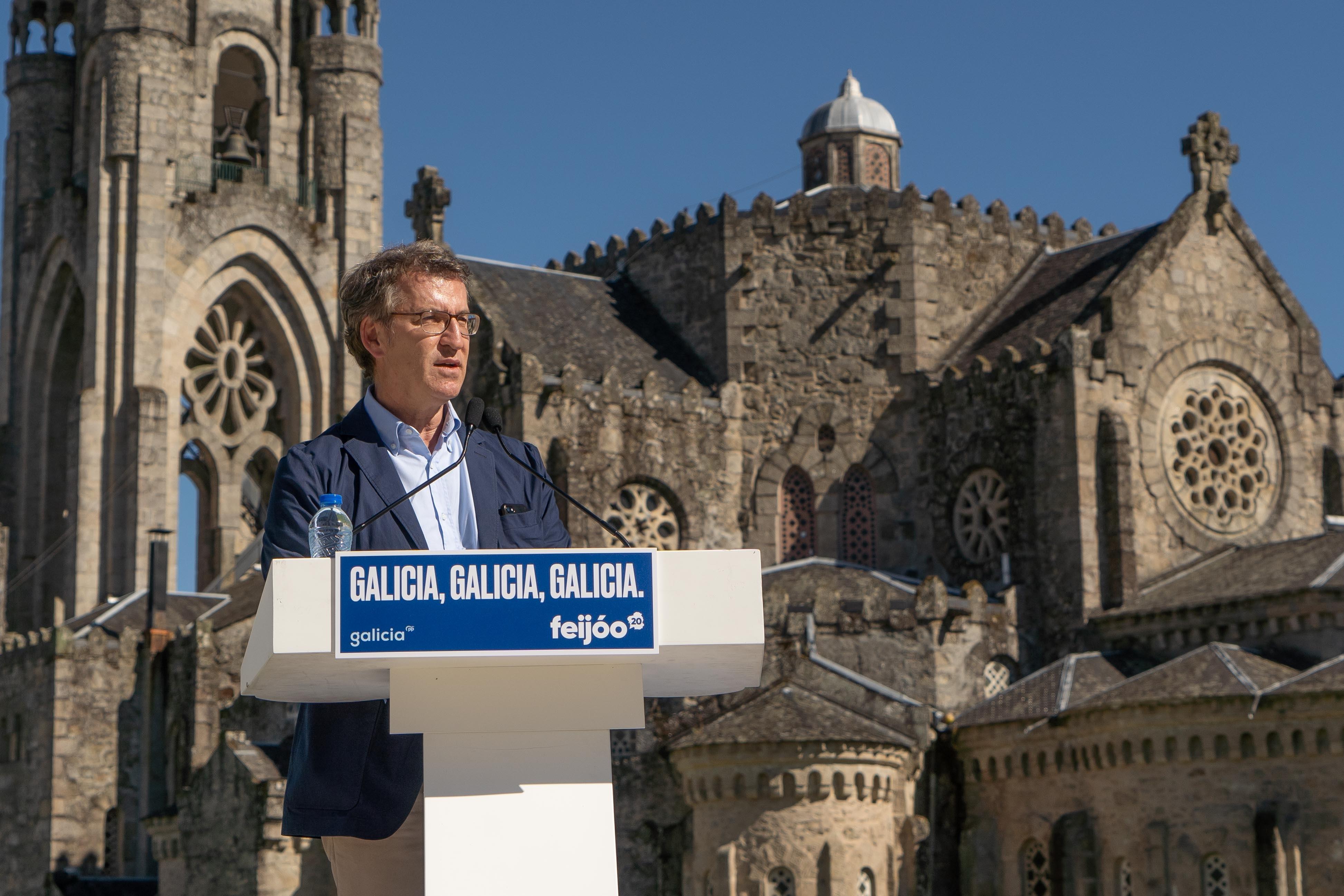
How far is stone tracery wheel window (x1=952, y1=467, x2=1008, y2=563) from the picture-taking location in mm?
41281

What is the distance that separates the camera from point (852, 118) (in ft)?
163

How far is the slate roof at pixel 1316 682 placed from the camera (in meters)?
32.4

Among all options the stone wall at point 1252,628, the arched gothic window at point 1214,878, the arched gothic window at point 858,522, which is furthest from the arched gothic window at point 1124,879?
the arched gothic window at point 858,522

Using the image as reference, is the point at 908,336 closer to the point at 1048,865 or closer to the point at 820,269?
the point at 820,269

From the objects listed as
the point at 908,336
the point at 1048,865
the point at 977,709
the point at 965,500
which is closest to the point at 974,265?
the point at 908,336

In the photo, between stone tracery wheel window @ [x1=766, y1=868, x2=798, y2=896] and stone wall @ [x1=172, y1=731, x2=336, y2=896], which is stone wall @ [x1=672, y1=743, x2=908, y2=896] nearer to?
stone tracery wheel window @ [x1=766, y1=868, x2=798, y2=896]

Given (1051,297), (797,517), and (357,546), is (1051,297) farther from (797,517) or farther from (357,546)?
(357,546)

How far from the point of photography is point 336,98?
2430 inches

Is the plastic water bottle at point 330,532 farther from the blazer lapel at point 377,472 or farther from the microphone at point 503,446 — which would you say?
the microphone at point 503,446

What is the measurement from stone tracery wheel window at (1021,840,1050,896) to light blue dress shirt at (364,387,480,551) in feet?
96.6

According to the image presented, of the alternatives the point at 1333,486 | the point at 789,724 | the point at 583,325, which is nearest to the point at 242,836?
the point at 789,724

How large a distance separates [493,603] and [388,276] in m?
1.53

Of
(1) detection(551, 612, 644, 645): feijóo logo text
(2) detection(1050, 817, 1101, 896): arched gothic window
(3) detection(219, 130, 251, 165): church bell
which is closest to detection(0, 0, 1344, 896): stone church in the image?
(2) detection(1050, 817, 1101, 896): arched gothic window

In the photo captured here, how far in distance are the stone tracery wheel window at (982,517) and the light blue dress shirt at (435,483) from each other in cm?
3447
